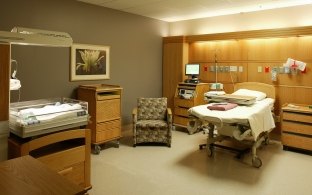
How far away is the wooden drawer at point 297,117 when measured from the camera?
3872 mm

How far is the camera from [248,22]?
16.3 feet

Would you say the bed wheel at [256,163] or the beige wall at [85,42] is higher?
the beige wall at [85,42]

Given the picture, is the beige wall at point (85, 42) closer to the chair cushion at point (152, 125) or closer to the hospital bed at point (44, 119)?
the chair cushion at point (152, 125)

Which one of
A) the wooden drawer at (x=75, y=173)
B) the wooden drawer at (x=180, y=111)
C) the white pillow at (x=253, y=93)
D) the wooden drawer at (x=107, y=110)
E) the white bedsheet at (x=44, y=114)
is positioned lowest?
the wooden drawer at (x=75, y=173)

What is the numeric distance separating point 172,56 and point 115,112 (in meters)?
2.19

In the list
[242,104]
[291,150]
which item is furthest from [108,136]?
[291,150]

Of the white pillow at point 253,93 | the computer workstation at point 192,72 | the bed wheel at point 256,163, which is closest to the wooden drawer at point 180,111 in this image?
the computer workstation at point 192,72

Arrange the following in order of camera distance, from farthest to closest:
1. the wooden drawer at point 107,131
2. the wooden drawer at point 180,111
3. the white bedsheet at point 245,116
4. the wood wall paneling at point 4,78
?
the wooden drawer at point 180,111 < the wooden drawer at point 107,131 < the white bedsheet at point 245,116 < the wood wall paneling at point 4,78

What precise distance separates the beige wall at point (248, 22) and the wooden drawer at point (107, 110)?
268cm

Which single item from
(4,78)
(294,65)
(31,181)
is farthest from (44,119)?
(294,65)

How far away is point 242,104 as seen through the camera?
12.4 feet

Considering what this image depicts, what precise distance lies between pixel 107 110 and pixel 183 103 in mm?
1776

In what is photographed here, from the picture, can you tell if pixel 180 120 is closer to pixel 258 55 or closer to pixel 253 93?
pixel 253 93

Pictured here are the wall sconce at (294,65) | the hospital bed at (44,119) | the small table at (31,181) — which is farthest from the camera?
the wall sconce at (294,65)
